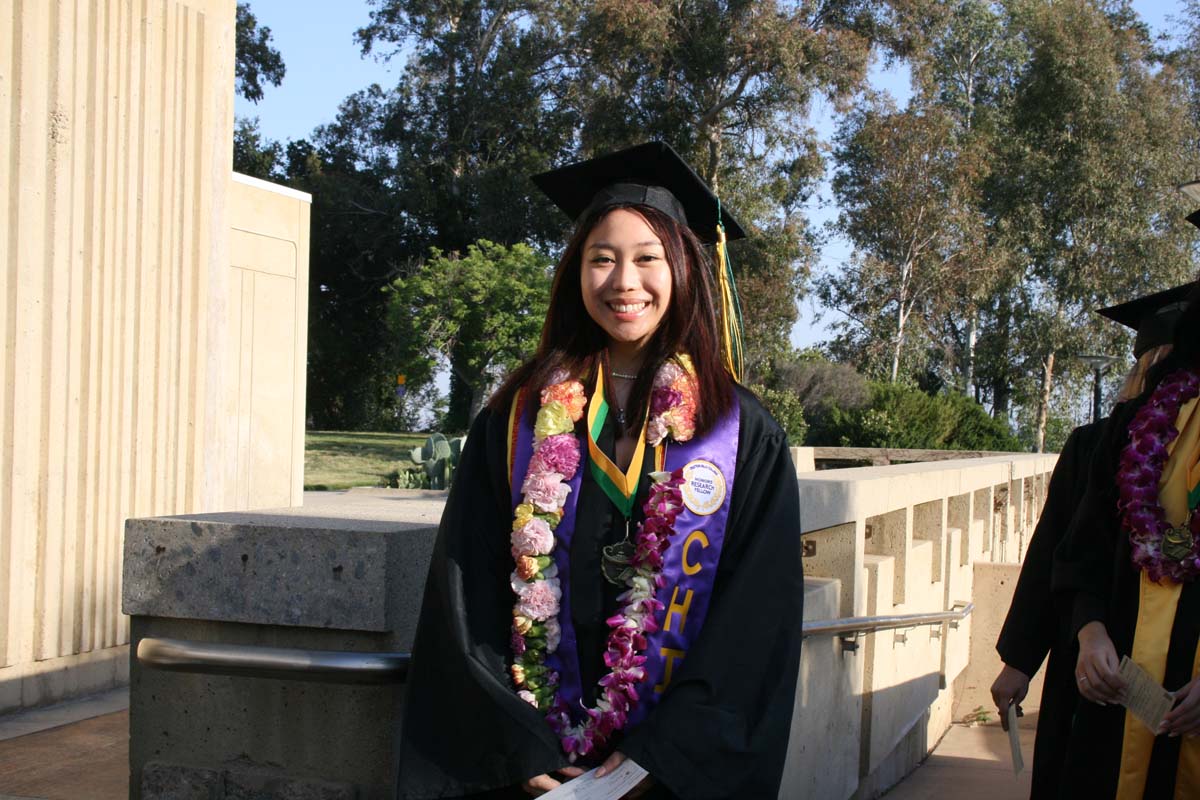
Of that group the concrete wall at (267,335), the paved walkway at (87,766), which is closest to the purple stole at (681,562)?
the paved walkway at (87,766)

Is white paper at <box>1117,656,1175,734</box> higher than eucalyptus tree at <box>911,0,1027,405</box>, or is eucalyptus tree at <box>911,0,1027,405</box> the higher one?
eucalyptus tree at <box>911,0,1027,405</box>

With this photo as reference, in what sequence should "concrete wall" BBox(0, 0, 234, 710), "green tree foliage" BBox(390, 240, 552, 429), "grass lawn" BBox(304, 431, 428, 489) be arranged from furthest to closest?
"green tree foliage" BBox(390, 240, 552, 429) < "grass lawn" BBox(304, 431, 428, 489) < "concrete wall" BBox(0, 0, 234, 710)

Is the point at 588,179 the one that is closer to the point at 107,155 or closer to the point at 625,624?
the point at 625,624

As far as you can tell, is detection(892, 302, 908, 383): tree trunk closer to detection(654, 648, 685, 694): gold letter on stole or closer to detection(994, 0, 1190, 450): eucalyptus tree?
detection(994, 0, 1190, 450): eucalyptus tree

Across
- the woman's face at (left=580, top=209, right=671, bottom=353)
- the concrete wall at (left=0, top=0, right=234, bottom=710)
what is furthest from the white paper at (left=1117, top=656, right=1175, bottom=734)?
the concrete wall at (left=0, top=0, right=234, bottom=710)

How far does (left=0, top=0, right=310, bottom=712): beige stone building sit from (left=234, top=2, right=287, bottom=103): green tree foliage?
31307 millimetres

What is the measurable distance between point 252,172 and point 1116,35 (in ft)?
86.2

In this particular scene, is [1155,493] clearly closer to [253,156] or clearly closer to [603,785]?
[603,785]

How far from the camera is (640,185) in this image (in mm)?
2617

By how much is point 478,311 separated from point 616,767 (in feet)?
70.5

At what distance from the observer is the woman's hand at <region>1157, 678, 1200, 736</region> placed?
2654mm

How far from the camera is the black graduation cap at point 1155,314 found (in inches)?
147

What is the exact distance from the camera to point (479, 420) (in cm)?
255

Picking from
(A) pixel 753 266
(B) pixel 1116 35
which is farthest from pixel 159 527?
(B) pixel 1116 35
